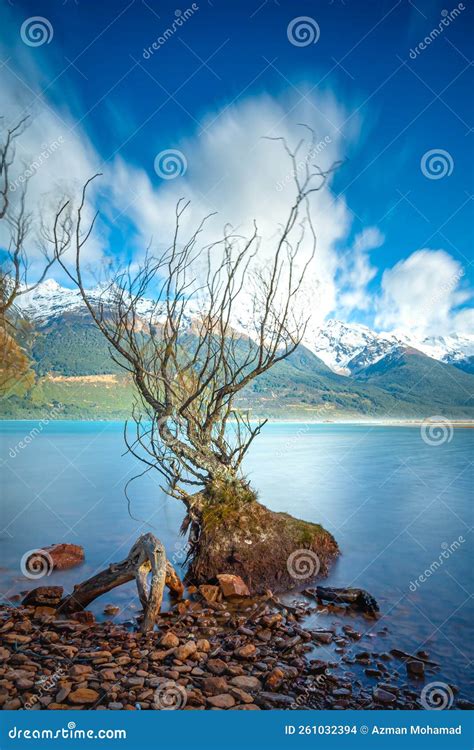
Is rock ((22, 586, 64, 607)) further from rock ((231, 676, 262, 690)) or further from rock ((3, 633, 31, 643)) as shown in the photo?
rock ((231, 676, 262, 690))

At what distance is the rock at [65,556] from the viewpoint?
6.30m

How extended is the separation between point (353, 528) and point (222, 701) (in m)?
6.58

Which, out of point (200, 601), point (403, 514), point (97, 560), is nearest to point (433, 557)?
point (403, 514)

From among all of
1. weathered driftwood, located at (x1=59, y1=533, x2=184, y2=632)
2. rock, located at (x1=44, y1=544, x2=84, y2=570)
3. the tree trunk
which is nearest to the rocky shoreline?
weathered driftwood, located at (x1=59, y1=533, x2=184, y2=632)

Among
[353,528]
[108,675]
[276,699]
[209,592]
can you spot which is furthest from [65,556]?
[353,528]

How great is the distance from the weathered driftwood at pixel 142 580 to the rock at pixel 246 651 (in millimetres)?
911

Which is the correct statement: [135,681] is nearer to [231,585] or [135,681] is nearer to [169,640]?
[169,640]

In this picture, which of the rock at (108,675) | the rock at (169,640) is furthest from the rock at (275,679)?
the rock at (108,675)

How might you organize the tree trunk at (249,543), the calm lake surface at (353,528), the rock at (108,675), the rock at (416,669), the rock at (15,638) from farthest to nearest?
the tree trunk at (249,543)
the calm lake surface at (353,528)
the rock at (15,638)
the rock at (416,669)
the rock at (108,675)

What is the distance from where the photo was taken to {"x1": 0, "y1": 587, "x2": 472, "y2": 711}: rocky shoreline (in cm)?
290

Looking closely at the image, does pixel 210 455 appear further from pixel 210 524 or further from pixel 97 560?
pixel 97 560

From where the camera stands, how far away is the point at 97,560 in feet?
21.9

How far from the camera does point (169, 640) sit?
3627 mm

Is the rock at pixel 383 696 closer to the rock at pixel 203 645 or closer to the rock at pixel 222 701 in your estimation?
the rock at pixel 222 701
